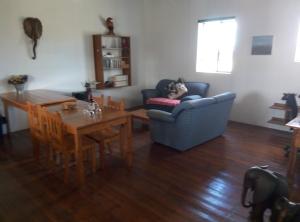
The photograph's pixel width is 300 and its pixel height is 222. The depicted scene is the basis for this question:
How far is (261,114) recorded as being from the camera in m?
4.82

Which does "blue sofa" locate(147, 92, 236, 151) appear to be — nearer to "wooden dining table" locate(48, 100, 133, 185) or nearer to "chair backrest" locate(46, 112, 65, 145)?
"wooden dining table" locate(48, 100, 133, 185)

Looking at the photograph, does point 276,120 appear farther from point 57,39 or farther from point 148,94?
point 57,39

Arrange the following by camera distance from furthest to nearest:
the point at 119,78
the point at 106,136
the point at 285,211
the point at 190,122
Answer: the point at 119,78, the point at 190,122, the point at 106,136, the point at 285,211

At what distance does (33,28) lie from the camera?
4352mm

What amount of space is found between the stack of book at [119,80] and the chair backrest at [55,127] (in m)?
3.12

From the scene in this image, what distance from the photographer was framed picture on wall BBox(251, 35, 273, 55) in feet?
14.7

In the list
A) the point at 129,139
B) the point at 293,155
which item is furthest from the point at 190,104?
the point at 293,155

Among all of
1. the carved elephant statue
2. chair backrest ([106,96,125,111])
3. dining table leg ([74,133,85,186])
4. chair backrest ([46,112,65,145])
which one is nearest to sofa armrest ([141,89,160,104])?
chair backrest ([106,96,125,111])

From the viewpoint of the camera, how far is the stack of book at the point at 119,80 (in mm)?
5785

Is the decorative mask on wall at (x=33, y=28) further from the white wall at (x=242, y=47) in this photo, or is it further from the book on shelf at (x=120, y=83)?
the white wall at (x=242, y=47)

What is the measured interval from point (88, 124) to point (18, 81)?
2290 millimetres

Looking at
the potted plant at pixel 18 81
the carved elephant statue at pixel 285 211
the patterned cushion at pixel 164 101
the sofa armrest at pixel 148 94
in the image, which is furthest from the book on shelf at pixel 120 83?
the carved elephant statue at pixel 285 211

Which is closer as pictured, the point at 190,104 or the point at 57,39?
the point at 190,104

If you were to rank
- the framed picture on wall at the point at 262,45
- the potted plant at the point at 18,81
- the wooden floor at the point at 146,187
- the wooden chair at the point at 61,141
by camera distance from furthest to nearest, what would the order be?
the framed picture on wall at the point at 262,45 < the potted plant at the point at 18,81 < the wooden chair at the point at 61,141 < the wooden floor at the point at 146,187
